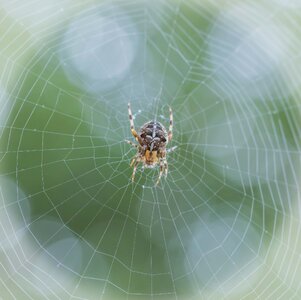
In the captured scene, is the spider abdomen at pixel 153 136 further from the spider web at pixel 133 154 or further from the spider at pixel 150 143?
the spider web at pixel 133 154

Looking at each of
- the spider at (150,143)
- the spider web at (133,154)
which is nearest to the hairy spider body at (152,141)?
the spider at (150,143)

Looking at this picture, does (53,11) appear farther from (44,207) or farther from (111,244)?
(111,244)

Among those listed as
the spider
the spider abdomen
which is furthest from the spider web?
the spider abdomen

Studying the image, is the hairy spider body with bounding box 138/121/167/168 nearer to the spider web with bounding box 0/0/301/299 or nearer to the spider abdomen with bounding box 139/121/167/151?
the spider abdomen with bounding box 139/121/167/151

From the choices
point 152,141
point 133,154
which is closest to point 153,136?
point 152,141

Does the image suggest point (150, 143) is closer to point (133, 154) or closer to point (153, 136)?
point (153, 136)
